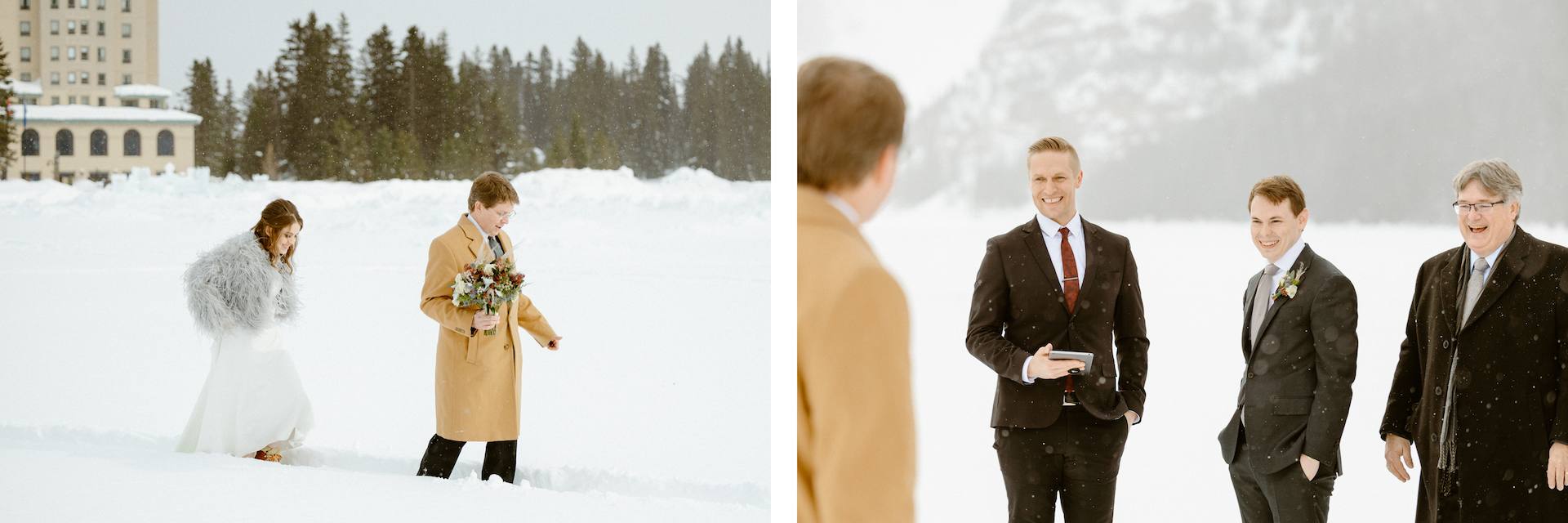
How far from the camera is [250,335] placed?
4.01 metres

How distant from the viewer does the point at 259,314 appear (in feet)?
13.1

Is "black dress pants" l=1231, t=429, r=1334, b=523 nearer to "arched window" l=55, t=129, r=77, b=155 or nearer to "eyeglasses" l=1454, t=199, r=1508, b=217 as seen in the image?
"eyeglasses" l=1454, t=199, r=1508, b=217

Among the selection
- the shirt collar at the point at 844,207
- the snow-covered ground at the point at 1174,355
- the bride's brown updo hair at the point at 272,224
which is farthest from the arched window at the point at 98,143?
the shirt collar at the point at 844,207

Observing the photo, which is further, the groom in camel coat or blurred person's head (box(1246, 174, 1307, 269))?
the groom in camel coat

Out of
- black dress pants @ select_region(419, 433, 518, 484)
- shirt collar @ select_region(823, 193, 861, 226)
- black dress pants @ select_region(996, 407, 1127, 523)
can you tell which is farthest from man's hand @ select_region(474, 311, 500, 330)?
shirt collar @ select_region(823, 193, 861, 226)

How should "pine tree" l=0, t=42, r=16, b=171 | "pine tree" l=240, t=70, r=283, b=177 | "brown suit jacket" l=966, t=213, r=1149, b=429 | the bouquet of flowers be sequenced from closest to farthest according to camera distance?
"brown suit jacket" l=966, t=213, r=1149, b=429 < the bouquet of flowers < "pine tree" l=0, t=42, r=16, b=171 < "pine tree" l=240, t=70, r=283, b=177

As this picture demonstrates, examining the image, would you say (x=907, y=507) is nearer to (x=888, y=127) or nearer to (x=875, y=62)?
(x=888, y=127)

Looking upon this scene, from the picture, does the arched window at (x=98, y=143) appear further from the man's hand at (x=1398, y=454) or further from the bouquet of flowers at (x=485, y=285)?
the man's hand at (x=1398, y=454)

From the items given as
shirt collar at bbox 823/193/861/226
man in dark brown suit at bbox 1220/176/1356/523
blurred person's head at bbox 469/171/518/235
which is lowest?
man in dark brown suit at bbox 1220/176/1356/523

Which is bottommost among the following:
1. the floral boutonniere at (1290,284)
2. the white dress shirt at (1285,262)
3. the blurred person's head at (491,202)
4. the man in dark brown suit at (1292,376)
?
the man in dark brown suit at (1292,376)

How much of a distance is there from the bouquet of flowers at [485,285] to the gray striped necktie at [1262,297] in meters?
2.16

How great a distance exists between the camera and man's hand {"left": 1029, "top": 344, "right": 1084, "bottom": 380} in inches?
123

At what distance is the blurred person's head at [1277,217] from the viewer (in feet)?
10.3

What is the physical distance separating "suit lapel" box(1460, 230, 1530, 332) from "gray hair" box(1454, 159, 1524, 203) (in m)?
0.13
